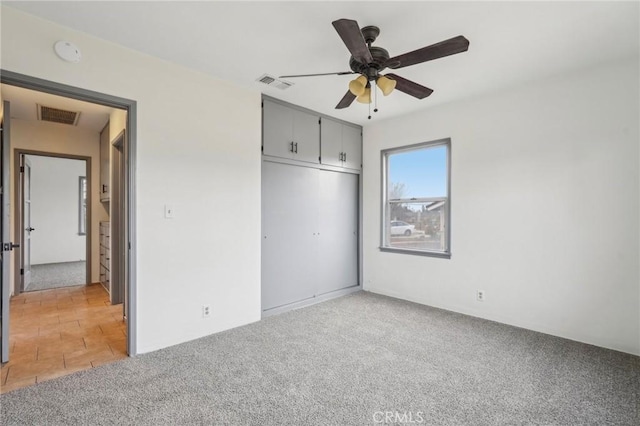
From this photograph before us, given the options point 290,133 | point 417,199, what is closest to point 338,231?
point 417,199

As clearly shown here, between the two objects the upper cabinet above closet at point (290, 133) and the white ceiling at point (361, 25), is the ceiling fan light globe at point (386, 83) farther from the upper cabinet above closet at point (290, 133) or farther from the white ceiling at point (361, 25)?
the upper cabinet above closet at point (290, 133)

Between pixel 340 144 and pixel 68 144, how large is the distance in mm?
4247

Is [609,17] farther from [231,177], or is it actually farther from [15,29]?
[15,29]

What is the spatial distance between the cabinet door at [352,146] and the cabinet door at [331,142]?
11 centimetres

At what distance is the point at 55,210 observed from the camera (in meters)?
7.03

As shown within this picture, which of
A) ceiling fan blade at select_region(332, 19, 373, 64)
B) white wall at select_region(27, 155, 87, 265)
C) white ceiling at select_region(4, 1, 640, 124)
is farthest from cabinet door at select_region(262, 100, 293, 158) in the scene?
white wall at select_region(27, 155, 87, 265)

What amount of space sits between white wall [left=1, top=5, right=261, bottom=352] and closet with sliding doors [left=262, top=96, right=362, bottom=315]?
0.24 m

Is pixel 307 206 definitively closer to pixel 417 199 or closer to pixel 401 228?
pixel 401 228

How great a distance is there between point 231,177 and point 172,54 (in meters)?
1.20

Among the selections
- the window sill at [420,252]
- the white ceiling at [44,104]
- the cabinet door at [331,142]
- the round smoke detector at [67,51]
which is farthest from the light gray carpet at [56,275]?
the window sill at [420,252]

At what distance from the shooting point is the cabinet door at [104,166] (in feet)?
15.7

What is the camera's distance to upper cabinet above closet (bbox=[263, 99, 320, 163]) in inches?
144

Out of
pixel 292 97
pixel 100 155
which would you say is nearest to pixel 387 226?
pixel 292 97

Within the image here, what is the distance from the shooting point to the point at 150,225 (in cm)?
273
